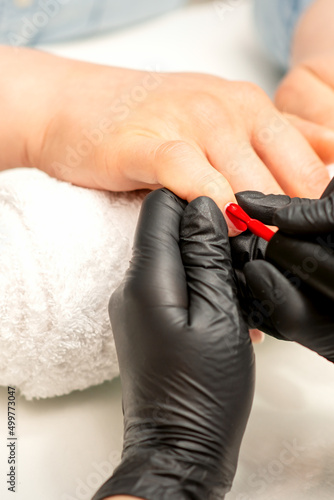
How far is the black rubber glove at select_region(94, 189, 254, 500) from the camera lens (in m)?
0.55

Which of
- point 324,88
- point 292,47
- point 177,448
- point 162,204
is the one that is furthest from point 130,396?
point 292,47

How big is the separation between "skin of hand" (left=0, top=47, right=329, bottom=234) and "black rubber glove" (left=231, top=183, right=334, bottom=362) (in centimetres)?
15

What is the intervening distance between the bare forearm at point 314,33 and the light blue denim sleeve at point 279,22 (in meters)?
0.07

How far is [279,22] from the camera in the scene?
1.50m

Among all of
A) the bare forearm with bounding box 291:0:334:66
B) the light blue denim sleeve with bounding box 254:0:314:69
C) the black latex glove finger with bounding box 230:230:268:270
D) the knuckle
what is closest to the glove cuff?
the black latex glove finger with bounding box 230:230:268:270

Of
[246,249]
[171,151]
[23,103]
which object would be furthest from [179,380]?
[23,103]

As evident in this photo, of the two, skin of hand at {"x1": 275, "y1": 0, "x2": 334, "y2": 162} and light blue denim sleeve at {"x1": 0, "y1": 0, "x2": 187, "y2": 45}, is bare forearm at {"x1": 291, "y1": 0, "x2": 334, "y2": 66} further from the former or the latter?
light blue denim sleeve at {"x1": 0, "y1": 0, "x2": 187, "y2": 45}

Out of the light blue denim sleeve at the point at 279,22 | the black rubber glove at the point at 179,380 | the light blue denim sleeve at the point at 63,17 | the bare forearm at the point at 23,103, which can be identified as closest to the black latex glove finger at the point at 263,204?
the black rubber glove at the point at 179,380

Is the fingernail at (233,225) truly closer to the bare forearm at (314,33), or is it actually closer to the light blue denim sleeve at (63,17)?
the bare forearm at (314,33)

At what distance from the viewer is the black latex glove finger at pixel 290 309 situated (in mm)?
585

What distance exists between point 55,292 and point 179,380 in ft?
0.81

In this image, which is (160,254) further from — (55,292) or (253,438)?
(253,438)

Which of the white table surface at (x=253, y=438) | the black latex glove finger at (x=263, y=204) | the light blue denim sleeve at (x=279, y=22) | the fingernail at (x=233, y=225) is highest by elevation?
the light blue denim sleeve at (x=279, y=22)

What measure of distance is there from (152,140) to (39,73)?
39 cm
